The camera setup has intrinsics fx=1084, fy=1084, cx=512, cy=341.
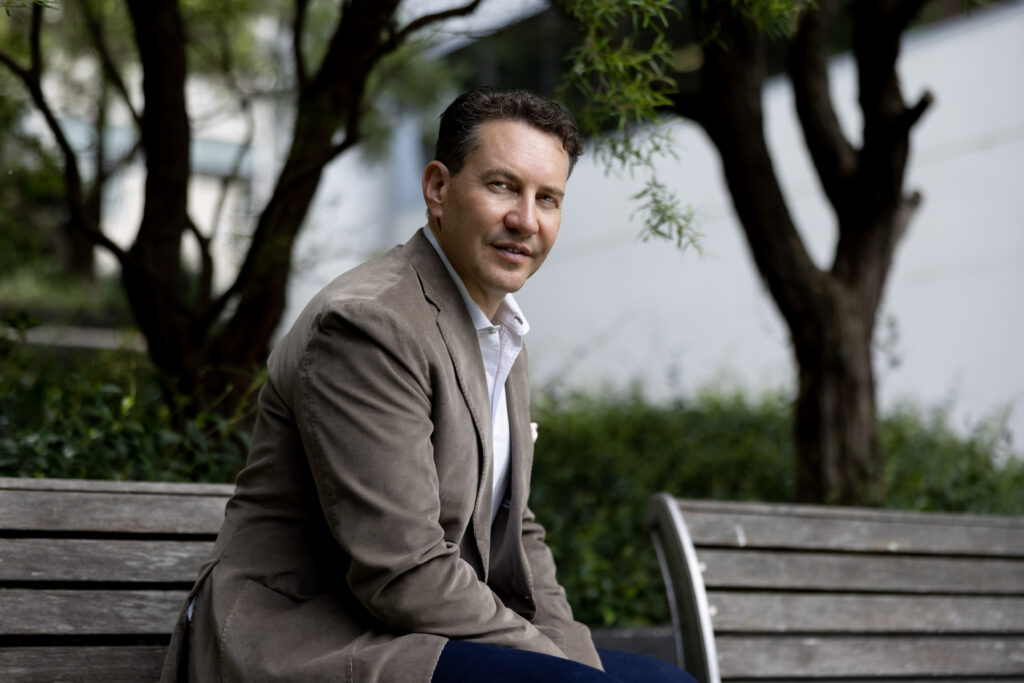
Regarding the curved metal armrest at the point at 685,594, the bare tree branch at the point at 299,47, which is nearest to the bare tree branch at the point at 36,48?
the bare tree branch at the point at 299,47

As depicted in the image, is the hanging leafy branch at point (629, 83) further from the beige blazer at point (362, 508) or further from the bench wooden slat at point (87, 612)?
the bench wooden slat at point (87, 612)

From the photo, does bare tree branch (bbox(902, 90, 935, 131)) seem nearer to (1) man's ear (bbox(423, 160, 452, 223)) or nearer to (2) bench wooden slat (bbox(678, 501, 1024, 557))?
(2) bench wooden slat (bbox(678, 501, 1024, 557))

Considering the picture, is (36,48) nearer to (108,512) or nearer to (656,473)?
(108,512)

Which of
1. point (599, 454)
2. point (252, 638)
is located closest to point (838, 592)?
point (252, 638)

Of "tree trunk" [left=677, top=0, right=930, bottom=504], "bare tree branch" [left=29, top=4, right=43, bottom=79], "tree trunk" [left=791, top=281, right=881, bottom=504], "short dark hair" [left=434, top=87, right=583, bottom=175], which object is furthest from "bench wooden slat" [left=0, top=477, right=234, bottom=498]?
"tree trunk" [left=791, top=281, right=881, bottom=504]

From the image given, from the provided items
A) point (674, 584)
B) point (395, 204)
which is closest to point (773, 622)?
point (674, 584)

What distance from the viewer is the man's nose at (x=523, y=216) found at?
225 centimetres

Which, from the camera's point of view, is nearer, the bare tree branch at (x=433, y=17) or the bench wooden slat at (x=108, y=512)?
the bench wooden slat at (x=108, y=512)

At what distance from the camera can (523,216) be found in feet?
7.40

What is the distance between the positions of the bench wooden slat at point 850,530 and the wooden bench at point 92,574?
1435 millimetres

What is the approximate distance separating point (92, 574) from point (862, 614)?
7.22 ft

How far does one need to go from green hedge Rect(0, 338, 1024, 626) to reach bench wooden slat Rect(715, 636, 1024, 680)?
1429 millimetres

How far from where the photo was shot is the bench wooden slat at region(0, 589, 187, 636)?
2.40 metres

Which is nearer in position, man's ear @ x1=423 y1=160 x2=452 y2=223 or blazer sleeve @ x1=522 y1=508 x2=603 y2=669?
man's ear @ x1=423 y1=160 x2=452 y2=223
